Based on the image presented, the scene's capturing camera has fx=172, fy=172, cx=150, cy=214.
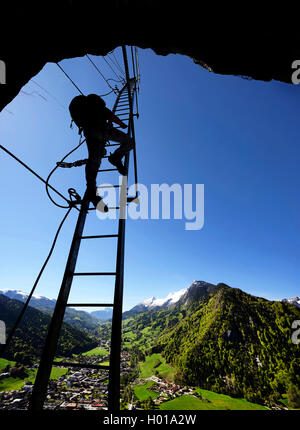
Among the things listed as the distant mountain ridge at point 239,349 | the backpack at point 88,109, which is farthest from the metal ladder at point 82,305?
the distant mountain ridge at point 239,349

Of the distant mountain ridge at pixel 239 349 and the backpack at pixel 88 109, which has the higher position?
the backpack at pixel 88 109

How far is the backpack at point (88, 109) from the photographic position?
131 inches

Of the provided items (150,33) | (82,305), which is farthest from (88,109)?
(82,305)

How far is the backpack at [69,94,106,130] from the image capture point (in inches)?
131

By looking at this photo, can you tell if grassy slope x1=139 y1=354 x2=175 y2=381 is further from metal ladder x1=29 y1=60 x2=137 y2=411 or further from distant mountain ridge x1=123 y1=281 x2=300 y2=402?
metal ladder x1=29 y1=60 x2=137 y2=411

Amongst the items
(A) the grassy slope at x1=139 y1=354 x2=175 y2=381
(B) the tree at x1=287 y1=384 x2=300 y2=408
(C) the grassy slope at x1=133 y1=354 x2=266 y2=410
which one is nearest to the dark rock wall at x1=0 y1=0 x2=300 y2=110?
(C) the grassy slope at x1=133 y1=354 x2=266 y2=410

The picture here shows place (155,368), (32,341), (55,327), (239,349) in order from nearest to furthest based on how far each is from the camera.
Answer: (55,327), (32,341), (239,349), (155,368)

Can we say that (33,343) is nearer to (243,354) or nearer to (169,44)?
(243,354)

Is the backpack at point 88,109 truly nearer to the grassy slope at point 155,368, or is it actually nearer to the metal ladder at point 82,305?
the metal ladder at point 82,305

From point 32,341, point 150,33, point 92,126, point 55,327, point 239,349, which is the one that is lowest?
point 239,349

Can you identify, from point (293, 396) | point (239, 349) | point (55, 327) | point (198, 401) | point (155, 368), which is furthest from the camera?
point (155, 368)

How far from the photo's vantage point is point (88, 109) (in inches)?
131

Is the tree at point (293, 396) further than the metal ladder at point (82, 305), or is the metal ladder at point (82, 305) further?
the tree at point (293, 396)

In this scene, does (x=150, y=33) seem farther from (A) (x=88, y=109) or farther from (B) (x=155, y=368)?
Answer: (B) (x=155, y=368)
